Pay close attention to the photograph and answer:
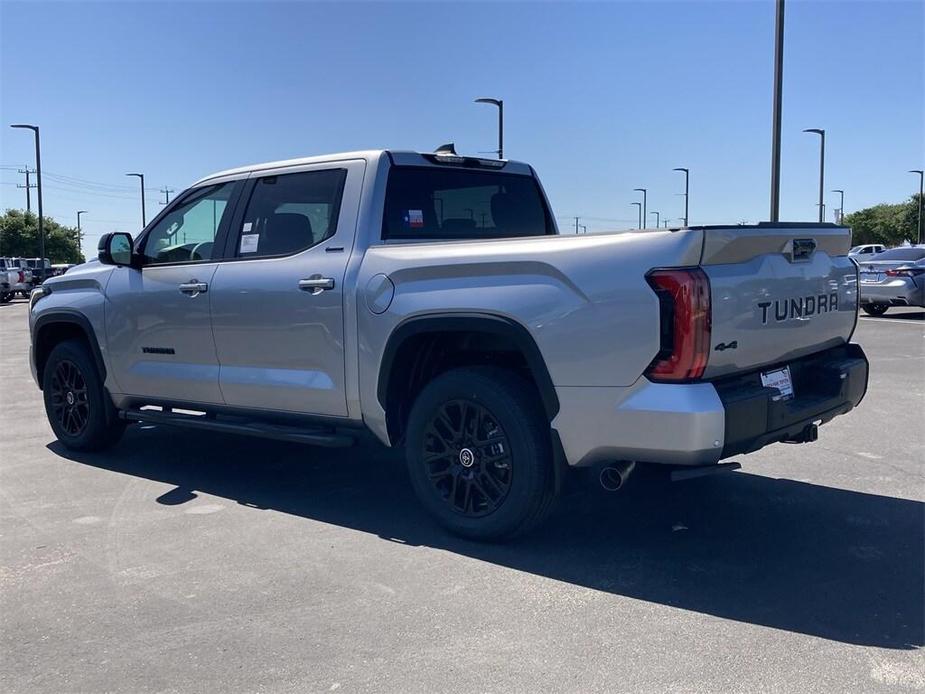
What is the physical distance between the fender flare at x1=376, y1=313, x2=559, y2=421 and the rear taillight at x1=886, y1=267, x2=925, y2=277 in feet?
52.9

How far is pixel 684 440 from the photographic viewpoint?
3604mm

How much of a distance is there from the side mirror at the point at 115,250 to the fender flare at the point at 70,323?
57cm

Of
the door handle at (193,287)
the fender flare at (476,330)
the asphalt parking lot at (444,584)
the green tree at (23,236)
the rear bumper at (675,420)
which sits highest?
the green tree at (23,236)

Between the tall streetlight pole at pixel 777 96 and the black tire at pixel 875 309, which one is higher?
the tall streetlight pole at pixel 777 96

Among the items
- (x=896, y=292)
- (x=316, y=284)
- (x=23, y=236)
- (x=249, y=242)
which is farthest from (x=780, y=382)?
(x=23, y=236)

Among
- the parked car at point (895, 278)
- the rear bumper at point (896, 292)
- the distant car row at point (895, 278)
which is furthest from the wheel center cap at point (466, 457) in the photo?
the rear bumper at point (896, 292)

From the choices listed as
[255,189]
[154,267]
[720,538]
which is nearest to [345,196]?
[255,189]

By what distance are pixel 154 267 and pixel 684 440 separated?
3.87 meters

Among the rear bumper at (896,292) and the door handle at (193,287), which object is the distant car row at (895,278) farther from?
the door handle at (193,287)

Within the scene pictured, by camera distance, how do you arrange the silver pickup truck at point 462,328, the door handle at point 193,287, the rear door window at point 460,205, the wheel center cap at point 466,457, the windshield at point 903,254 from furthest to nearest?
the windshield at point 903,254, the door handle at point 193,287, the rear door window at point 460,205, the wheel center cap at point 466,457, the silver pickup truck at point 462,328

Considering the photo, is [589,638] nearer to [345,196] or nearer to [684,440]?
[684,440]

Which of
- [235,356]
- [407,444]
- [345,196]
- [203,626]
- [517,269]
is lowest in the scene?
[203,626]

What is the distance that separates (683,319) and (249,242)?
289cm

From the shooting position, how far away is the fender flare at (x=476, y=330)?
4.00 meters
